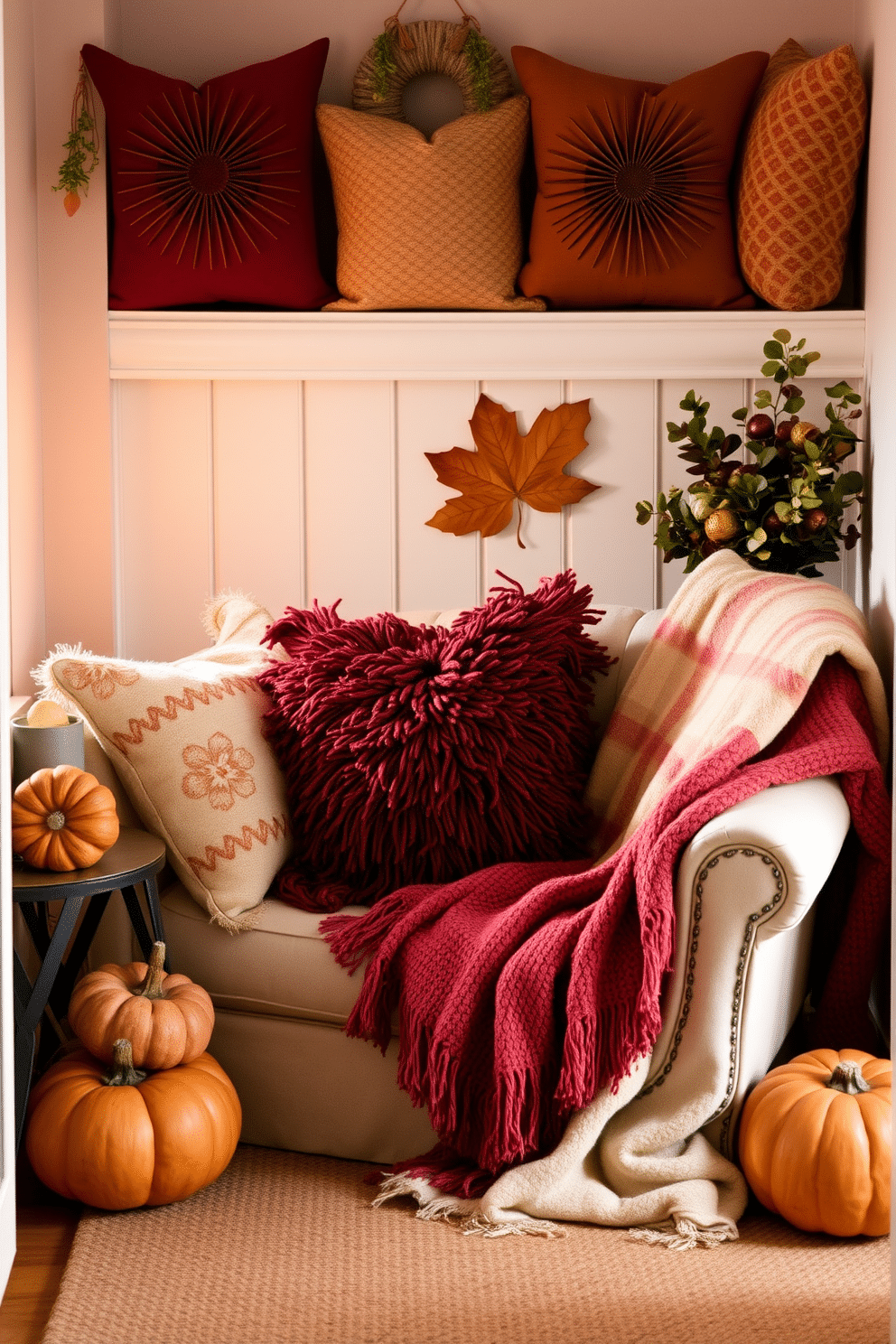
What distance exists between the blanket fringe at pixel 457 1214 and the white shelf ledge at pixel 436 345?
63.0 inches

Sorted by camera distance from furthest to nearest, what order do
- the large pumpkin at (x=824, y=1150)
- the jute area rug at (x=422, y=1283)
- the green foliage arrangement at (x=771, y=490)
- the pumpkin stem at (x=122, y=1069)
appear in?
1. the green foliage arrangement at (x=771, y=490)
2. the pumpkin stem at (x=122, y=1069)
3. the large pumpkin at (x=824, y=1150)
4. the jute area rug at (x=422, y=1283)

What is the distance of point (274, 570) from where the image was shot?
2703mm

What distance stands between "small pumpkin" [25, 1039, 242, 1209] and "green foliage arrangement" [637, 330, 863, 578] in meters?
1.33

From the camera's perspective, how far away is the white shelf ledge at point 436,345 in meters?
2.57

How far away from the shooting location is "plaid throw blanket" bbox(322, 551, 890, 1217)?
1.61 m

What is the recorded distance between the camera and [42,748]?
178 centimetres

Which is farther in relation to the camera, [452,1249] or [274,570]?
[274,570]

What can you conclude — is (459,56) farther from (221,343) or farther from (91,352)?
(91,352)

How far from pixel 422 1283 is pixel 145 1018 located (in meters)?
0.49

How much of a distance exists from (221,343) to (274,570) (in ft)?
1.60

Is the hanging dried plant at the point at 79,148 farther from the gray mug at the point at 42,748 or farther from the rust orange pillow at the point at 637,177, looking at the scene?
the gray mug at the point at 42,748

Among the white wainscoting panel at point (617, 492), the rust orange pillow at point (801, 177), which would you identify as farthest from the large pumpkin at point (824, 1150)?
the rust orange pillow at point (801, 177)

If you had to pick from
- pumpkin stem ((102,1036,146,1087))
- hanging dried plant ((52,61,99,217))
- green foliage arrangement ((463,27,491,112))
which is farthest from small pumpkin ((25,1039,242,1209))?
green foliage arrangement ((463,27,491,112))

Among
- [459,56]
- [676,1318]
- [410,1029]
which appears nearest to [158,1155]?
[410,1029]
